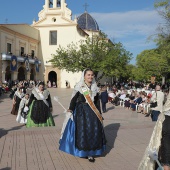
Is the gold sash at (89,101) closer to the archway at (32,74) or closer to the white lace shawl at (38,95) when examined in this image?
the white lace shawl at (38,95)

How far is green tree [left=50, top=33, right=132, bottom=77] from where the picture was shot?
103ft

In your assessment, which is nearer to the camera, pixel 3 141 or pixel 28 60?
pixel 3 141

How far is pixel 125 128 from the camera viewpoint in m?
8.68

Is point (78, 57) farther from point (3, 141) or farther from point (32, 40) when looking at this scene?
point (3, 141)

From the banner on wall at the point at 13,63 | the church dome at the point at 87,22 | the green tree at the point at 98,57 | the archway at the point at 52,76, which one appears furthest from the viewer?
the church dome at the point at 87,22

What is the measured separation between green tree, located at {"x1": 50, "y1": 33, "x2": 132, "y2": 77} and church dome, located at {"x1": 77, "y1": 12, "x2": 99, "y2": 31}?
81.4 ft

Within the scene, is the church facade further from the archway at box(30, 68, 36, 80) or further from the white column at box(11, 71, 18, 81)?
the white column at box(11, 71, 18, 81)

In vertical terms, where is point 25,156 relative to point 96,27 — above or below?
below

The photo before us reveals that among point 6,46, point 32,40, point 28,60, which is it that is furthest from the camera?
point 32,40

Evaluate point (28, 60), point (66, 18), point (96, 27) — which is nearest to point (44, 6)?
point (66, 18)

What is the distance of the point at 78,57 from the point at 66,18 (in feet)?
44.0

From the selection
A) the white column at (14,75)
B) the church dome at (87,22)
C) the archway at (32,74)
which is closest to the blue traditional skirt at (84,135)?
the white column at (14,75)

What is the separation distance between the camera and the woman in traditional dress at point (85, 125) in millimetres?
5199

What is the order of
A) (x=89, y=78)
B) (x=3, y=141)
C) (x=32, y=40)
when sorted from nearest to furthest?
(x=89, y=78), (x=3, y=141), (x=32, y=40)
